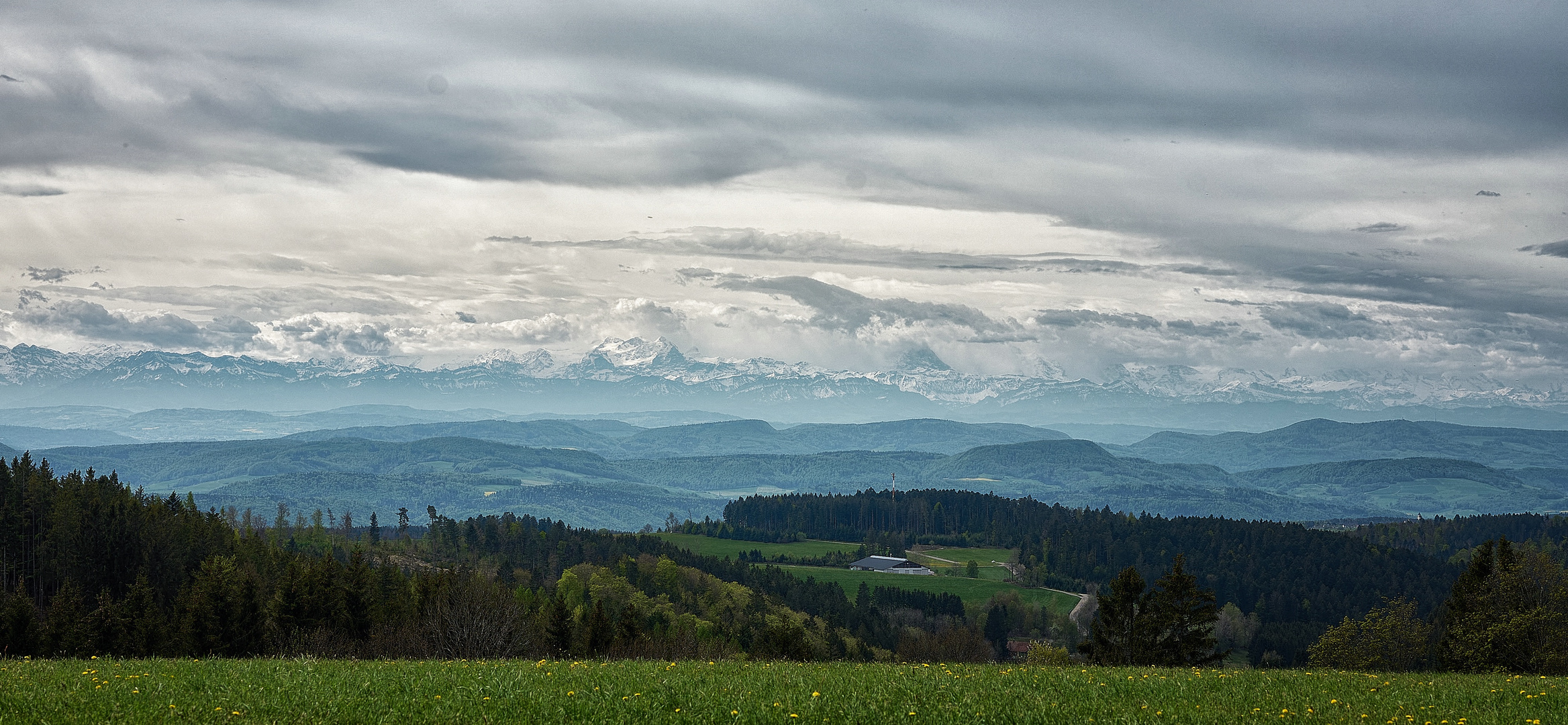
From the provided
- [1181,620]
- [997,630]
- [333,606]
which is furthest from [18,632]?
[997,630]

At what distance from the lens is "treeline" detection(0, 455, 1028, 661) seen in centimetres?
5738

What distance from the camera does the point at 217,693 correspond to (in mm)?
21109

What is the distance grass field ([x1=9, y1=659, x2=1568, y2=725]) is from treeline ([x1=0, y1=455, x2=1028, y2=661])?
50.9ft

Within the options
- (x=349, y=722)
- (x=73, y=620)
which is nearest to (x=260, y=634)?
(x=73, y=620)

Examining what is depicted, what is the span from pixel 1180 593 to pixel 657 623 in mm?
96869

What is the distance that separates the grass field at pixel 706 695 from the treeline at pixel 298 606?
1551 centimetres

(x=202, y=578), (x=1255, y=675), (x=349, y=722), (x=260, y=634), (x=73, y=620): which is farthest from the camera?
(x=202, y=578)

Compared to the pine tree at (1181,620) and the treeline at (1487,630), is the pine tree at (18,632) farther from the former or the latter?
the treeline at (1487,630)

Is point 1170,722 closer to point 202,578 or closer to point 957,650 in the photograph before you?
point 202,578

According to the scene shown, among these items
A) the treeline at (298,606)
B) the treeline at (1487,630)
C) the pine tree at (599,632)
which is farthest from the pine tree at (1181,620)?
the pine tree at (599,632)

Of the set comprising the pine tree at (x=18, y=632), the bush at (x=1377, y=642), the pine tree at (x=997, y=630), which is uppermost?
the pine tree at (x=18, y=632)

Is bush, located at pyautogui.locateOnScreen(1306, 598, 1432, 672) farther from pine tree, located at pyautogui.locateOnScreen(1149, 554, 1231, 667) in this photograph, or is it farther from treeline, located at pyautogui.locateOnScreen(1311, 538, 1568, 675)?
pine tree, located at pyautogui.locateOnScreen(1149, 554, 1231, 667)

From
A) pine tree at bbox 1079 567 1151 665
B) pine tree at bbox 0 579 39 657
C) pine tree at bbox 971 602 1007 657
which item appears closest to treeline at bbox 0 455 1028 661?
pine tree at bbox 0 579 39 657

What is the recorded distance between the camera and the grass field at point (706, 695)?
1894 centimetres
